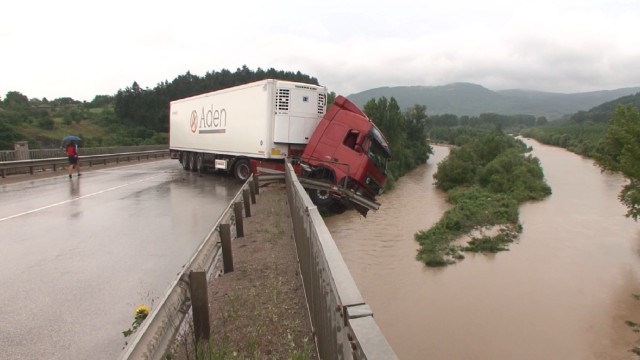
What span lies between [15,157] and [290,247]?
71.8ft

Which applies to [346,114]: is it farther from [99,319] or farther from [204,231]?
[99,319]

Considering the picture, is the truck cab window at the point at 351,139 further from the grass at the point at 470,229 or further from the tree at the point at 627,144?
the tree at the point at 627,144

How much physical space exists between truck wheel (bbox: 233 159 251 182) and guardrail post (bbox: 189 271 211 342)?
15.4m

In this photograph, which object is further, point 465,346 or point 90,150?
point 90,150

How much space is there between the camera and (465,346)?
501 inches

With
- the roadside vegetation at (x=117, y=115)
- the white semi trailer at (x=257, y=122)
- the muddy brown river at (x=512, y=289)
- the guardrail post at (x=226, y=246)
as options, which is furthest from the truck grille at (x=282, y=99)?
the roadside vegetation at (x=117, y=115)

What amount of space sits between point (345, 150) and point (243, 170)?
20.1 ft

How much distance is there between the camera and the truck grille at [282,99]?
54.9 feet

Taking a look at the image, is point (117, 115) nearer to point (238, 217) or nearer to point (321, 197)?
point (321, 197)

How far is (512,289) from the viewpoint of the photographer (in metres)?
17.1

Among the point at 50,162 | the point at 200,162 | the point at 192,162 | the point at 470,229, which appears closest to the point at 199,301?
the point at 200,162

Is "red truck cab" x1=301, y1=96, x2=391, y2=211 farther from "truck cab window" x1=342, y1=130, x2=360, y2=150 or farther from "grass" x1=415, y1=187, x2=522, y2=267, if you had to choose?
"grass" x1=415, y1=187, x2=522, y2=267

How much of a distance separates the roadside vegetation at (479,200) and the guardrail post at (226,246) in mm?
13824

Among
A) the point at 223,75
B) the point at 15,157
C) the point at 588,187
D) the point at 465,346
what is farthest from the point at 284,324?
the point at 223,75
